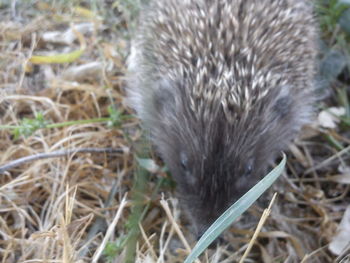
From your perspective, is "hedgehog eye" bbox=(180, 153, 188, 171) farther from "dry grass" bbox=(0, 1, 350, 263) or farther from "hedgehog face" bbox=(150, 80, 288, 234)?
"dry grass" bbox=(0, 1, 350, 263)

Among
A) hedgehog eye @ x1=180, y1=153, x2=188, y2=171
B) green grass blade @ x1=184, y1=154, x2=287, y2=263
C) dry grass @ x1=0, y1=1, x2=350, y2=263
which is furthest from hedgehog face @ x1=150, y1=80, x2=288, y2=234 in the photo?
green grass blade @ x1=184, y1=154, x2=287, y2=263

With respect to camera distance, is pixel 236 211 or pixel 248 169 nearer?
pixel 236 211

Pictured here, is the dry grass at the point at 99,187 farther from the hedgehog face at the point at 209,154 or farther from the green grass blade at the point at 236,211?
the green grass blade at the point at 236,211

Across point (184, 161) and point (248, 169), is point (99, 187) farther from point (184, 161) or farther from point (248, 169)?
point (248, 169)

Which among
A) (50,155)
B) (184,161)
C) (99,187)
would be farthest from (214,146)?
(50,155)

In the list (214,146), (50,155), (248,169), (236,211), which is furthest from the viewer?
(50,155)

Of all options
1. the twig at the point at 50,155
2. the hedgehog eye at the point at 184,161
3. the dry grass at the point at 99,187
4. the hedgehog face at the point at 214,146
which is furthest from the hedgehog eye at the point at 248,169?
the twig at the point at 50,155

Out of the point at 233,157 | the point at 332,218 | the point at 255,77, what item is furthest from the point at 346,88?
the point at 233,157
